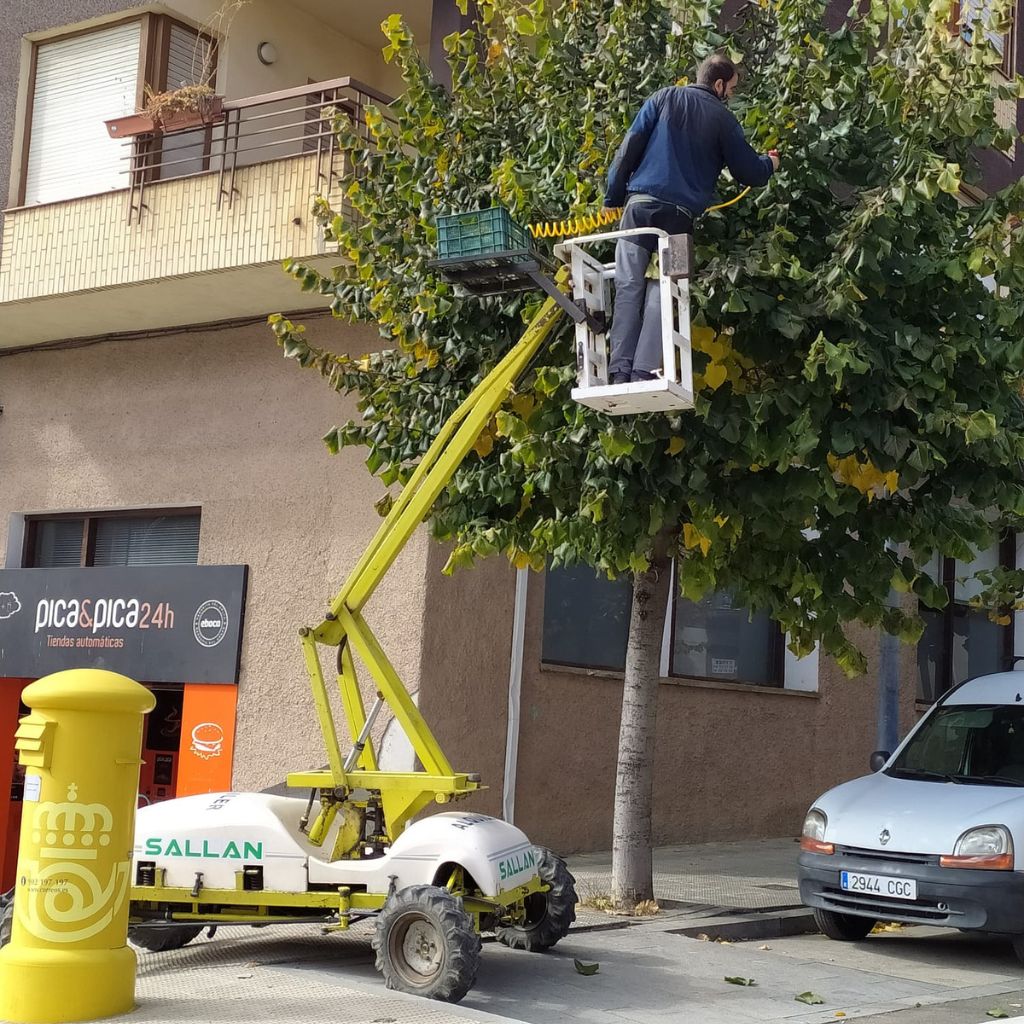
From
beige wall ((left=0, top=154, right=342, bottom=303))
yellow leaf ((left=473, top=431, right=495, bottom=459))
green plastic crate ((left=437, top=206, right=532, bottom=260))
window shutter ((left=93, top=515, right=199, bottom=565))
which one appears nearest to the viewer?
green plastic crate ((left=437, top=206, right=532, bottom=260))

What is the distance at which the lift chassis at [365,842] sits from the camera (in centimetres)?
700

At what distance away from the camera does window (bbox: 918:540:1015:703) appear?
746 inches

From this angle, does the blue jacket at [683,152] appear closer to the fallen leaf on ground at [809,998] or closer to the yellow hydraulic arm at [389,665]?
the yellow hydraulic arm at [389,665]

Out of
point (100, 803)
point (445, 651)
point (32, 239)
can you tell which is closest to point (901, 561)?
point (445, 651)

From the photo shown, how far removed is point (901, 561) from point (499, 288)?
355 cm

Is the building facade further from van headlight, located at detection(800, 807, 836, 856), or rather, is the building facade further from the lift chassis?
the lift chassis

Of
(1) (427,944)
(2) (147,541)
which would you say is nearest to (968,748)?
(1) (427,944)

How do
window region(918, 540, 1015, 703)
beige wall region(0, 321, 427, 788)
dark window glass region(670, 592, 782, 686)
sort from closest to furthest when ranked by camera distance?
beige wall region(0, 321, 427, 788), dark window glass region(670, 592, 782, 686), window region(918, 540, 1015, 703)

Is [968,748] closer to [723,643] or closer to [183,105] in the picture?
[723,643]

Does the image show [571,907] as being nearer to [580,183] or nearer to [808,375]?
[808,375]

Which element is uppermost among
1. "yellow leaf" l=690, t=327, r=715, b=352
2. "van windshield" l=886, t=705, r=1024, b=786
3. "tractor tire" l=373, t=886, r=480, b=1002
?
"yellow leaf" l=690, t=327, r=715, b=352

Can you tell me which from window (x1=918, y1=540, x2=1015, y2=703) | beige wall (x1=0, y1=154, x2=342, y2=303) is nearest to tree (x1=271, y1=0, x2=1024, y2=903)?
beige wall (x1=0, y1=154, x2=342, y2=303)

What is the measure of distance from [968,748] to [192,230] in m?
7.40

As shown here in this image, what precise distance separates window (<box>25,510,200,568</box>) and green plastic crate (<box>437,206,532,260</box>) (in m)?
6.98
